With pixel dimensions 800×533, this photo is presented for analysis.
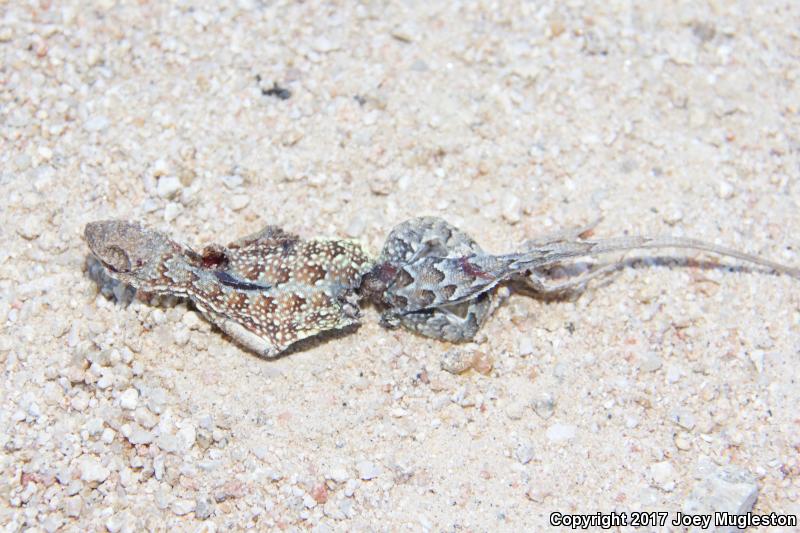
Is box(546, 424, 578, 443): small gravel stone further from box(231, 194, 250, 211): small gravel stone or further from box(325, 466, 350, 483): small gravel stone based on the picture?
box(231, 194, 250, 211): small gravel stone

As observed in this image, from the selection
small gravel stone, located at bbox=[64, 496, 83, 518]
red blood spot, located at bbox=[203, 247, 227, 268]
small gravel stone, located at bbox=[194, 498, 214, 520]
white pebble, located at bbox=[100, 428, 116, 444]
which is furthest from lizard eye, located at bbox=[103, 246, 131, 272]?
small gravel stone, located at bbox=[194, 498, 214, 520]

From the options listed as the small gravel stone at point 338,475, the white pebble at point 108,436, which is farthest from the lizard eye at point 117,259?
the small gravel stone at point 338,475

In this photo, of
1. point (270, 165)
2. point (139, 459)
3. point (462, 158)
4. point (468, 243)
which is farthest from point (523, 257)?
point (139, 459)

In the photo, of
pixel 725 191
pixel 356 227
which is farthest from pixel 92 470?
pixel 725 191

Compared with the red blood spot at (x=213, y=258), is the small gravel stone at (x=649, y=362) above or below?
below

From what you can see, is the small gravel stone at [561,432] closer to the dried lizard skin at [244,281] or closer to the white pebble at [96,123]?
the dried lizard skin at [244,281]

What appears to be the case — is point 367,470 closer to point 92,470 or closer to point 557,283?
point 92,470
